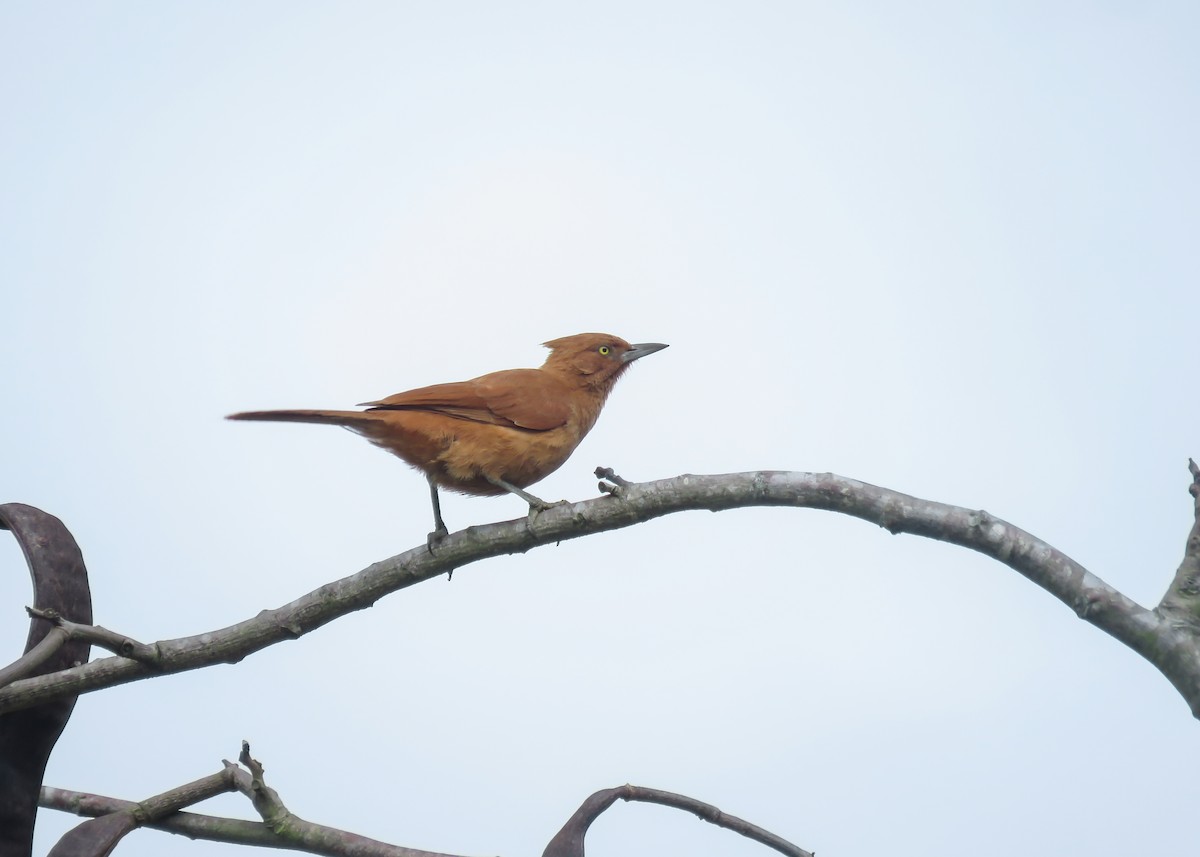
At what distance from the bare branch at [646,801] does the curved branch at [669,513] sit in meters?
0.67

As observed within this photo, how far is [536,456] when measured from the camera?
15.2 feet

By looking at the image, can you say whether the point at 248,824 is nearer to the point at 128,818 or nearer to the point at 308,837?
the point at 308,837

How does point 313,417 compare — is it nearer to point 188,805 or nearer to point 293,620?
point 293,620

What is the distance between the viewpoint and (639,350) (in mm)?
5480

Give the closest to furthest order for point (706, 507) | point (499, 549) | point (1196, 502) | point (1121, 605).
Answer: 1. point (1121, 605)
2. point (1196, 502)
3. point (706, 507)
4. point (499, 549)

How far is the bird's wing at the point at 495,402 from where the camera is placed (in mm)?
4594

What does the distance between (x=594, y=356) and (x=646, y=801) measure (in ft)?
9.73

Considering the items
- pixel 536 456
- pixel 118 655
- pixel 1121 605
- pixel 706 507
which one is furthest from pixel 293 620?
pixel 1121 605

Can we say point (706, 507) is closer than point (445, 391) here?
Yes

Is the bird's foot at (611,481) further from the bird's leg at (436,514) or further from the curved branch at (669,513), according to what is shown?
the bird's leg at (436,514)

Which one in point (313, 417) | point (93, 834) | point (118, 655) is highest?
point (313, 417)

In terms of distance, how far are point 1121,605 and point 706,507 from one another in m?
0.95

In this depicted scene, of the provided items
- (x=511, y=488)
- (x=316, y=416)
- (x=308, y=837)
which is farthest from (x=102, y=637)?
(x=511, y=488)

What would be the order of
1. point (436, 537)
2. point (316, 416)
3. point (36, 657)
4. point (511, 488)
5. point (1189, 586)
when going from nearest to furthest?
point (1189, 586) → point (36, 657) → point (436, 537) → point (316, 416) → point (511, 488)
